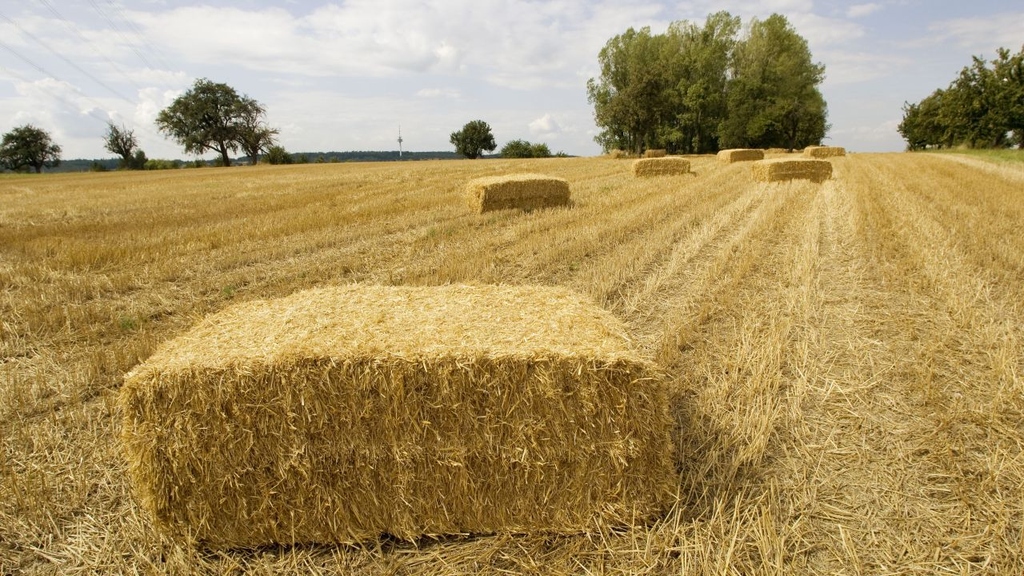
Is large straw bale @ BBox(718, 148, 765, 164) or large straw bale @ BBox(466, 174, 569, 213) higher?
large straw bale @ BBox(718, 148, 765, 164)

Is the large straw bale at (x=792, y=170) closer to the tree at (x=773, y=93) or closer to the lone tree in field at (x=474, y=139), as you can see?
the tree at (x=773, y=93)

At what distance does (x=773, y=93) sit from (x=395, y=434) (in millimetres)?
57669

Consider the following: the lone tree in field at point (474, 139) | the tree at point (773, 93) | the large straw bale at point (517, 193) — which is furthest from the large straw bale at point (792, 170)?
the lone tree in field at point (474, 139)

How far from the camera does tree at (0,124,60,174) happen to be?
69500 millimetres

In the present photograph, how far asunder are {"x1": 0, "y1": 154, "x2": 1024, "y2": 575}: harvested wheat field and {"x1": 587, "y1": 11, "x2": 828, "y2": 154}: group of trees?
39.7 m

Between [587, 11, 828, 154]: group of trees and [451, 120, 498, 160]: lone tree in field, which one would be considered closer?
[587, 11, 828, 154]: group of trees

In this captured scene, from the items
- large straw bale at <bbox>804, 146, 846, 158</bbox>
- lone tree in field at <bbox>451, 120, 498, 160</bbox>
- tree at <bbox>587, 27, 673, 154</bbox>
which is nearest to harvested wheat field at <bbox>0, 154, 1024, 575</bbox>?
large straw bale at <bbox>804, 146, 846, 158</bbox>

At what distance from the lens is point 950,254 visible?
715 centimetres

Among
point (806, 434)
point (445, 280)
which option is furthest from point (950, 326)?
point (445, 280)

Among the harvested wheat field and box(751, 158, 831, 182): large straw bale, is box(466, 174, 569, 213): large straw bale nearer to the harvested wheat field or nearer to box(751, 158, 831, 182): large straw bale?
the harvested wheat field

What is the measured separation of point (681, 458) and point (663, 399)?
75 cm

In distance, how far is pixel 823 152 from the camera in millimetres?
32875

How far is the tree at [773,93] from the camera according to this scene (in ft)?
160

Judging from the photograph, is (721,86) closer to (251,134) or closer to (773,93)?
(773,93)
